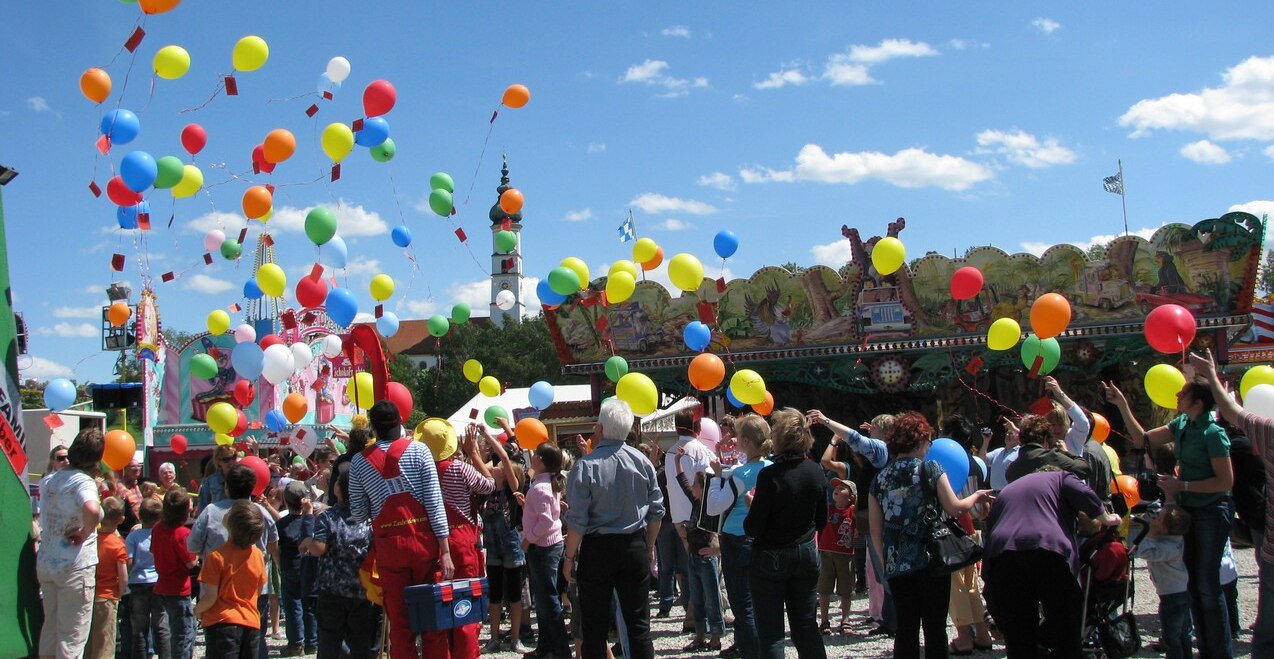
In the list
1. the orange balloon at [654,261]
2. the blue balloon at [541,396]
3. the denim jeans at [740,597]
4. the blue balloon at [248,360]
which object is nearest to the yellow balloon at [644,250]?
the orange balloon at [654,261]

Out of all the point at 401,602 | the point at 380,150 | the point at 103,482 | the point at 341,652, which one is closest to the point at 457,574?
the point at 401,602

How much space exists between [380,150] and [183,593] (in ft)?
18.2

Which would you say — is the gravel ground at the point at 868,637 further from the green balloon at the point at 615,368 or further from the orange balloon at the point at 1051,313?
the green balloon at the point at 615,368

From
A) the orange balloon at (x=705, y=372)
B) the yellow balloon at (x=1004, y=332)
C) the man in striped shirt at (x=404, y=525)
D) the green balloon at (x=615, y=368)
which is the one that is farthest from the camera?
the green balloon at (x=615, y=368)

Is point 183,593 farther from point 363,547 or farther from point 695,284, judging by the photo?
point 695,284

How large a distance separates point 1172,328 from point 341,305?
7490mm

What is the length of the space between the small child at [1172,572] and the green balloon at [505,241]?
8.66 meters

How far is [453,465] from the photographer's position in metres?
5.54

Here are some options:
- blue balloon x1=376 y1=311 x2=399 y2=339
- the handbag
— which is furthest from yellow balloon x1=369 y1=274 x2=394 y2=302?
the handbag

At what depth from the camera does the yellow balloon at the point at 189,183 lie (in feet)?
30.4

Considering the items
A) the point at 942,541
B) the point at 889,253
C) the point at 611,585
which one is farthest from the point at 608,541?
the point at 889,253

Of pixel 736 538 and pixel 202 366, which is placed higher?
pixel 202 366

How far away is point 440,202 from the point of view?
35.7 feet

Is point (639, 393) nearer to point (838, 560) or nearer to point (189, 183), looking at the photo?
point (838, 560)
